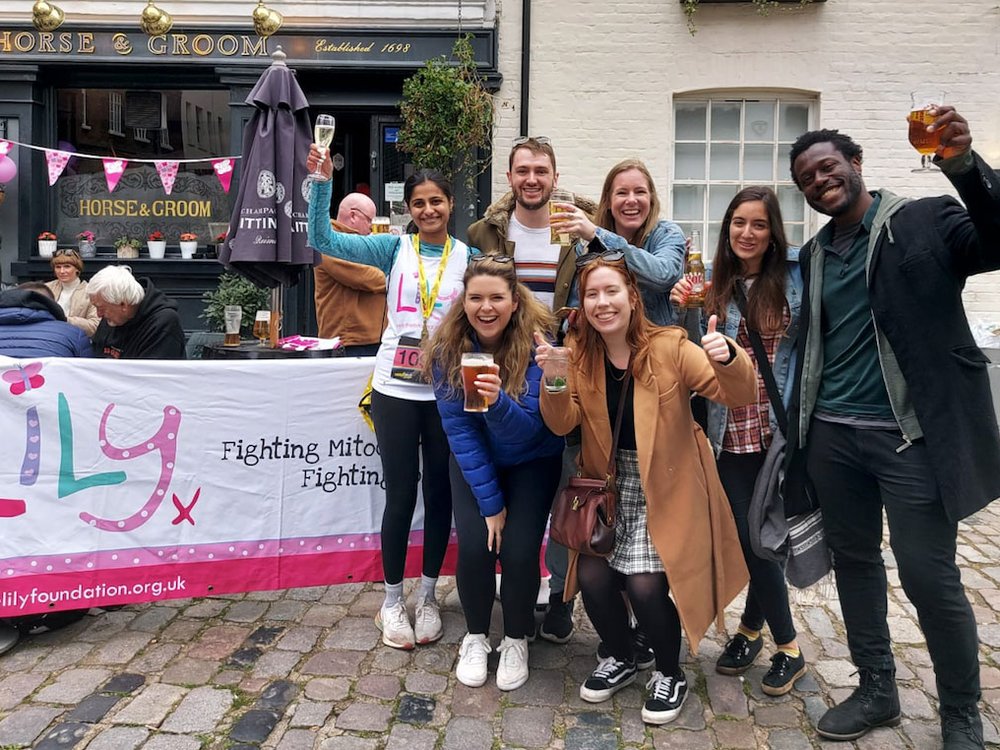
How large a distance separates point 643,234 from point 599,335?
1.89 ft

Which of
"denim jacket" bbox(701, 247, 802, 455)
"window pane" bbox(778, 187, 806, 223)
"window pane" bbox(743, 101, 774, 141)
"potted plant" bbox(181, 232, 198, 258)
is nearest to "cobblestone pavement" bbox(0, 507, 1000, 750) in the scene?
"denim jacket" bbox(701, 247, 802, 455)

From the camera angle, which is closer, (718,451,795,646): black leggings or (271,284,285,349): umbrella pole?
(718,451,795,646): black leggings

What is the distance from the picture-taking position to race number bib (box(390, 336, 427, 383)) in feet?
11.2

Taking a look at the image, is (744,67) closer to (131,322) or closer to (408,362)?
(408,362)

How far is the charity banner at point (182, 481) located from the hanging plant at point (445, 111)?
440 cm

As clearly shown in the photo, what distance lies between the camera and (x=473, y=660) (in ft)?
10.8

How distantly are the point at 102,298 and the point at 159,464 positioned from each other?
108 cm

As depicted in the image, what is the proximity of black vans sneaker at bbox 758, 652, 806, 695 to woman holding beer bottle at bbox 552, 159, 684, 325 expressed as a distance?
55.5 inches

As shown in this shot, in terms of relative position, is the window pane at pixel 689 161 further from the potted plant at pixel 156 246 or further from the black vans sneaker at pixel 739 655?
the black vans sneaker at pixel 739 655

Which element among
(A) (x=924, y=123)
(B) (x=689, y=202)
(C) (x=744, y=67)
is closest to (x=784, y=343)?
(A) (x=924, y=123)

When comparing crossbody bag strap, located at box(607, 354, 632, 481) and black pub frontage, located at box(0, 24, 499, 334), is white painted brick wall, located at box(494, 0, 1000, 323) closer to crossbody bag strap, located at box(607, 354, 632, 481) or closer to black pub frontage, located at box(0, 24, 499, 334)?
black pub frontage, located at box(0, 24, 499, 334)

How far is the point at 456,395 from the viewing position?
3166 millimetres

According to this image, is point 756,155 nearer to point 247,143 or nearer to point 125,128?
point 247,143

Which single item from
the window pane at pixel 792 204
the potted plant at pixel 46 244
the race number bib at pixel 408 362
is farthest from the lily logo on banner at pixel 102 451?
the window pane at pixel 792 204
